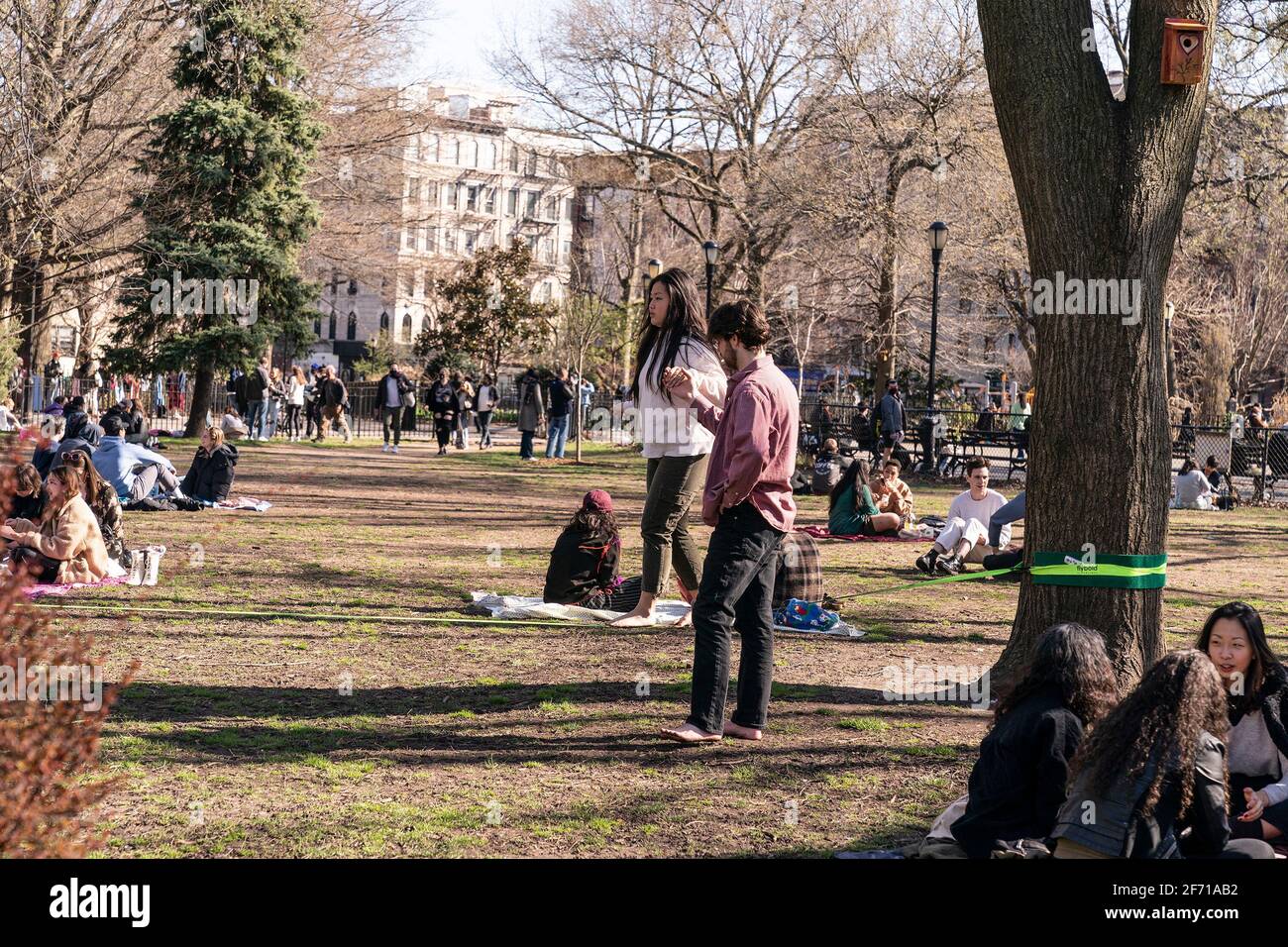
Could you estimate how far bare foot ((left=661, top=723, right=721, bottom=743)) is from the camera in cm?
661

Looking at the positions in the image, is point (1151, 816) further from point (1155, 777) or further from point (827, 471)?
point (827, 471)

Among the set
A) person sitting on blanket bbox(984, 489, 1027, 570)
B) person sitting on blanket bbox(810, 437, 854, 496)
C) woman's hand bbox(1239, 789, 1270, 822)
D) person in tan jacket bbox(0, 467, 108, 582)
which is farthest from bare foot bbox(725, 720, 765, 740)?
person sitting on blanket bbox(810, 437, 854, 496)

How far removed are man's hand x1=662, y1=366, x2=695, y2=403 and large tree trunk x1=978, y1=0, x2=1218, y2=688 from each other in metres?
1.82

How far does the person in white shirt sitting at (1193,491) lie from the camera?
885 inches

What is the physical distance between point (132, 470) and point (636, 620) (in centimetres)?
810

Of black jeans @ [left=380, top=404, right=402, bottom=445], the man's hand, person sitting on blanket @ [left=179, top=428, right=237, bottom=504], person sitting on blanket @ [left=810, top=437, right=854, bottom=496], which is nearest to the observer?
the man's hand

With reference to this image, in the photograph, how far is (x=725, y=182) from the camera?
116 ft

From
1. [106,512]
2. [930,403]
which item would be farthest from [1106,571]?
[930,403]

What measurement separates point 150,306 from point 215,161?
324 cm

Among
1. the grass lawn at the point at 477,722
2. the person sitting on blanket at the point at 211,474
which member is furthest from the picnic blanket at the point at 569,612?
the person sitting on blanket at the point at 211,474

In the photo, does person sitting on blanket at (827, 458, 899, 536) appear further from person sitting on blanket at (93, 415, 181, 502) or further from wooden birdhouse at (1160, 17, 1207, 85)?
wooden birdhouse at (1160, 17, 1207, 85)

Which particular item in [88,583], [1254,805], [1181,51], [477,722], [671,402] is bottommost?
[477,722]

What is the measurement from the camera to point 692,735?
661cm

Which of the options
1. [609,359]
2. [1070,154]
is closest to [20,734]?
[1070,154]
